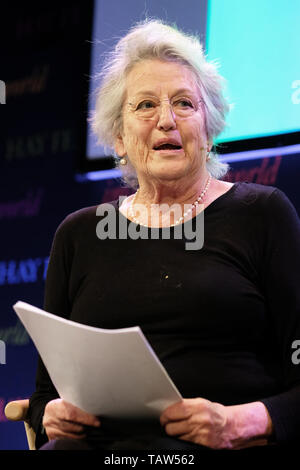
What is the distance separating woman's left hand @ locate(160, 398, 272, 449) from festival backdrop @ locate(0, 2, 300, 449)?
137 cm

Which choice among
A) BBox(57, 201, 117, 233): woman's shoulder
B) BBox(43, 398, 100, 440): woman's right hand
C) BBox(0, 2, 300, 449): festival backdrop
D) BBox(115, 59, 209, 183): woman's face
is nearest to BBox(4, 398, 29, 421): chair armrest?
BBox(43, 398, 100, 440): woman's right hand

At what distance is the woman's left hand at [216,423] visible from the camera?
113 centimetres

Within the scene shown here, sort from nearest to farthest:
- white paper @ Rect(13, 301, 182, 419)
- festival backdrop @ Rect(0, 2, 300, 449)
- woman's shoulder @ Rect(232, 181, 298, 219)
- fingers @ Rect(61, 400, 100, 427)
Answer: white paper @ Rect(13, 301, 182, 419) < fingers @ Rect(61, 400, 100, 427) < woman's shoulder @ Rect(232, 181, 298, 219) < festival backdrop @ Rect(0, 2, 300, 449)

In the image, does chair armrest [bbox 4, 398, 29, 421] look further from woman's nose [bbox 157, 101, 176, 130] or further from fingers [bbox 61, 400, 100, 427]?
woman's nose [bbox 157, 101, 176, 130]

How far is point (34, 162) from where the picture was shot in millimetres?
2803

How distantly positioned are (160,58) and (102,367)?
78 cm

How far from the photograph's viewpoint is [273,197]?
1.46m

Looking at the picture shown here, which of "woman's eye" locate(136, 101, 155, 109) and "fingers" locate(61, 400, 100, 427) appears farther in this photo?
"woman's eye" locate(136, 101, 155, 109)

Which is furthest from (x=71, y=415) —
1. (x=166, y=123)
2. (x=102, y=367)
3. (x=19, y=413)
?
(x=166, y=123)

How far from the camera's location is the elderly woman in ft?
4.02

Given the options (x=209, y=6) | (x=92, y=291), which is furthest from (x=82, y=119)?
(x=92, y=291)

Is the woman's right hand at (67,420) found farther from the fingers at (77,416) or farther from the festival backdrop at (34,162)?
the festival backdrop at (34,162)

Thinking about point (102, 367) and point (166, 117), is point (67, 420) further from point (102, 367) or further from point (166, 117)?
Result: point (166, 117)
